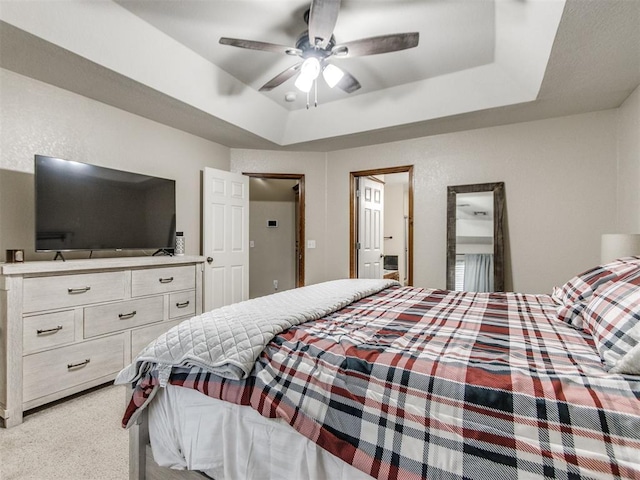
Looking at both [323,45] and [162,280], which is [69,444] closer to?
[162,280]

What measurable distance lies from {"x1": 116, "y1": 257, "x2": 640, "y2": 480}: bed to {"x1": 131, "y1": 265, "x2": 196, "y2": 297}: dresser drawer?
5.37 feet

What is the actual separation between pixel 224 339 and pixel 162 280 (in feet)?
6.87

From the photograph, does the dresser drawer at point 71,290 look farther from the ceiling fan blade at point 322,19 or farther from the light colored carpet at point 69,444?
the ceiling fan blade at point 322,19

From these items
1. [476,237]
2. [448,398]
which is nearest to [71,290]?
[448,398]

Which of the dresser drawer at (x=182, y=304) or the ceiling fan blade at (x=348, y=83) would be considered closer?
the ceiling fan blade at (x=348, y=83)

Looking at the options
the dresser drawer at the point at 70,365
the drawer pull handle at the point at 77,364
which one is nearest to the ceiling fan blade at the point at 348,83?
the dresser drawer at the point at 70,365

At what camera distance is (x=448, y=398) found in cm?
82

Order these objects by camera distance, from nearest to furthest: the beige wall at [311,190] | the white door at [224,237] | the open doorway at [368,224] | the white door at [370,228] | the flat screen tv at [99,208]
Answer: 1. the flat screen tv at [99,208]
2. the white door at [224,237]
3. the open doorway at [368,224]
4. the beige wall at [311,190]
5. the white door at [370,228]

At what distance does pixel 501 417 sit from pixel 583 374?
0.83 feet

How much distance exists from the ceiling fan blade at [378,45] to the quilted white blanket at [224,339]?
65.3 inches

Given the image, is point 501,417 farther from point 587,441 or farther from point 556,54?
point 556,54

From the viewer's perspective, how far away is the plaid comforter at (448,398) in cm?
70

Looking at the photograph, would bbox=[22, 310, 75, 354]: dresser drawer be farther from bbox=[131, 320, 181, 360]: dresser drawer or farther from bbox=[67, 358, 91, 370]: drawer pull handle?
bbox=[131, 320, 181, 360]: dresser drawer

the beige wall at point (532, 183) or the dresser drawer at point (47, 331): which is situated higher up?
the beige wall at point (532, 183)
